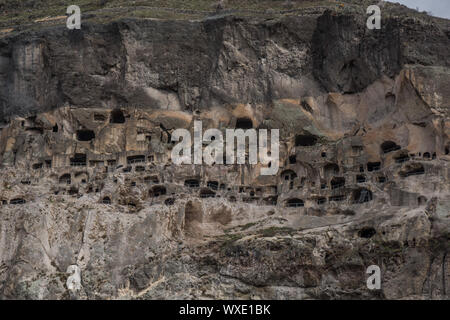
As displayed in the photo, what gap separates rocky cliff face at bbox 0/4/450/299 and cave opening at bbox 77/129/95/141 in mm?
99

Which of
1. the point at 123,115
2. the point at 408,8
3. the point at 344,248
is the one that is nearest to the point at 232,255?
the point at 344,248

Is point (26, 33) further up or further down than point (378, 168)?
further up

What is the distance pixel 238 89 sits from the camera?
6150cm

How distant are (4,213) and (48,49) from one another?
16244 mm

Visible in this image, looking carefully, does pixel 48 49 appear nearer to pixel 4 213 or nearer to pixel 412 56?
pixel 4 213

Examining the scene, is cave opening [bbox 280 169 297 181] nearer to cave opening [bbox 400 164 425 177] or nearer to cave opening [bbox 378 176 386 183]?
cave opening [bbox 378 176 386 183]

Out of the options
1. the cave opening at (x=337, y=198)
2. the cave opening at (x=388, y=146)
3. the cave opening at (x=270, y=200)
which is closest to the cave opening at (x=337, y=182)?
the cave opening at (x=337, y=198)

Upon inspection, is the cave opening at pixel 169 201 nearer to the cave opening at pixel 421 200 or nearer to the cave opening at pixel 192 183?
the cave opening at pixel 192 183

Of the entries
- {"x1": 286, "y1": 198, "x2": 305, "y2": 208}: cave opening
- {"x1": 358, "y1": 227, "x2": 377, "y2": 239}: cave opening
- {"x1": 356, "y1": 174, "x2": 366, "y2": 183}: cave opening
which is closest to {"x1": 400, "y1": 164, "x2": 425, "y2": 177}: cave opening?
{"x1": 356, "y1": 174, "x2": 366, "y2": 183}: cave opening

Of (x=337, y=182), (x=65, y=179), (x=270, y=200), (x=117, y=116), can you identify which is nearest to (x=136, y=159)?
(x=65, y=179)

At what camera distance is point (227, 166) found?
57.6 m

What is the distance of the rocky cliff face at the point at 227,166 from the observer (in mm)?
47938

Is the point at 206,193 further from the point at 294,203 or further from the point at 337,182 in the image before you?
the point at 337,182

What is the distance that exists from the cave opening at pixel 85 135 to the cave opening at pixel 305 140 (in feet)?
51.8
